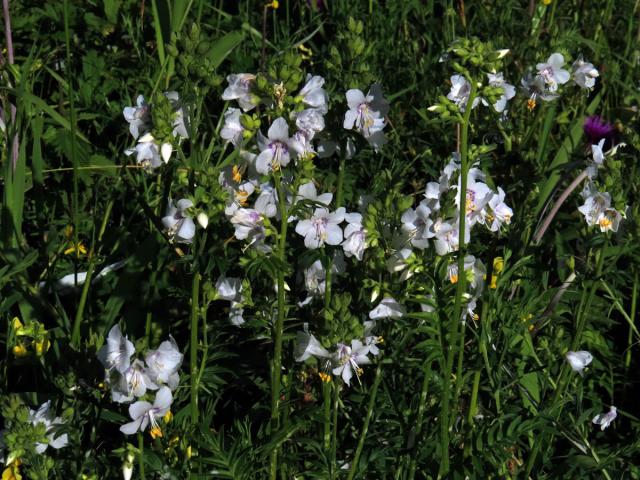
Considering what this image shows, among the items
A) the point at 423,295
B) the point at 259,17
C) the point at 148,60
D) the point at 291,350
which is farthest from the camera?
the point at 259,17

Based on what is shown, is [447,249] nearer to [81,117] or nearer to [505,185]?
[505,185]

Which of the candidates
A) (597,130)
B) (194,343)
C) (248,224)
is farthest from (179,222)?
(597,130)

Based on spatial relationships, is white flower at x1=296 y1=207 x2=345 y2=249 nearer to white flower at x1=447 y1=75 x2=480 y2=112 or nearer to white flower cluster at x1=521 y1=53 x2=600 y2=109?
white flower at x1=447 y1=75 x2=480 y2=112

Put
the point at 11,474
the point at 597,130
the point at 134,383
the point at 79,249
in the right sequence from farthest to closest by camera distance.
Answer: the point at 597,130 → the point at 79,249 → the point at 11,474 → the point at 134,383

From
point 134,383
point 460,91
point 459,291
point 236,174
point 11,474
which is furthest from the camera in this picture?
point 460,91

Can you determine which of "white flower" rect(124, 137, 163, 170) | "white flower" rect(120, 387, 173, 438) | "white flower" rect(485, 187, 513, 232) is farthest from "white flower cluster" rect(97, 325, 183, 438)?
"white flower" rect(485, 187, 513, 232)

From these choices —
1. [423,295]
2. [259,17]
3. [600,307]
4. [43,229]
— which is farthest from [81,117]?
[600,307]

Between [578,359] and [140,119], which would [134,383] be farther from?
[578,359]
